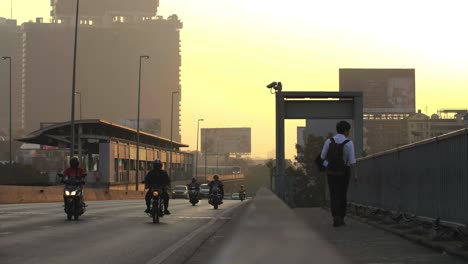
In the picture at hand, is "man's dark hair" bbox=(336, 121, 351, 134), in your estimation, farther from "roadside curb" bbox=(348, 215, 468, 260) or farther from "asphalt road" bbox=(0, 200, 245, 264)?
"asphalt road" bbox=(0, 200, 245, 264)

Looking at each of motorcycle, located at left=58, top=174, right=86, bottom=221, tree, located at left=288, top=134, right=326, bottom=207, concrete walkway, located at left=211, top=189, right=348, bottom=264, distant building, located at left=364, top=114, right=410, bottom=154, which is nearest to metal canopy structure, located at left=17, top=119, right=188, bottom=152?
tree, located at left=288, top=134, right=326, bottom=207

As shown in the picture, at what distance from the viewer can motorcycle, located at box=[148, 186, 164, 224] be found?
1692cm

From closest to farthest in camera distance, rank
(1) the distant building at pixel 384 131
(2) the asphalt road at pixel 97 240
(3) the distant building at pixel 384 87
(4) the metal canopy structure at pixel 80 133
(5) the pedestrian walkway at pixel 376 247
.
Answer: (5) the pedestrian walkway at pixel 376 247 → (2) the asphalt road at pixel 97 240 → (4) the metal canopy structure at pixel 80 133 → (3) the distant building at pixel 384 87 → (1) the distant building at pixel 384 131

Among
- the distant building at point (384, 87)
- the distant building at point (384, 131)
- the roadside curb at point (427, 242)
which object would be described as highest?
the distant building at point (384, 87)

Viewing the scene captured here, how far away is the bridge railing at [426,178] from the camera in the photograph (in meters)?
9.80

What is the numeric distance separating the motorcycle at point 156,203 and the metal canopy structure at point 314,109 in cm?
1411

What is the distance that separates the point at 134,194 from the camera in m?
61.1

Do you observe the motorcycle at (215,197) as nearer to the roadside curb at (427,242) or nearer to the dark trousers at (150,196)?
the dark trousers at (150,196)

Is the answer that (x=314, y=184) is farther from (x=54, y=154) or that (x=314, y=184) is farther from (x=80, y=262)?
(x=80, y=262)

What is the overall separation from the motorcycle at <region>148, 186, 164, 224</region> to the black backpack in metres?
6.41

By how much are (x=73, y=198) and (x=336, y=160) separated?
27.6 ft

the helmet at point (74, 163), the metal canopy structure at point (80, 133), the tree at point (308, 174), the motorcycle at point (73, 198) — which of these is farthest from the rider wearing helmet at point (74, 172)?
the tree at point (308, 174)

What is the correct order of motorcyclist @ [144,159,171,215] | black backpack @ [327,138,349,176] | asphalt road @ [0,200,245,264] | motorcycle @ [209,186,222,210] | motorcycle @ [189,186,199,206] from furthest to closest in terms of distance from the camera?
motorcycle @ [189,186,199,206]
motorcycle @ [209,186,222,210]
motorcyclist @ [144,159,171,215]
black backpack @ [327,138,349,176]
asphalt road @ [0,200,245,264]

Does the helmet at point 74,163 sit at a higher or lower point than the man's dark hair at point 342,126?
lower
